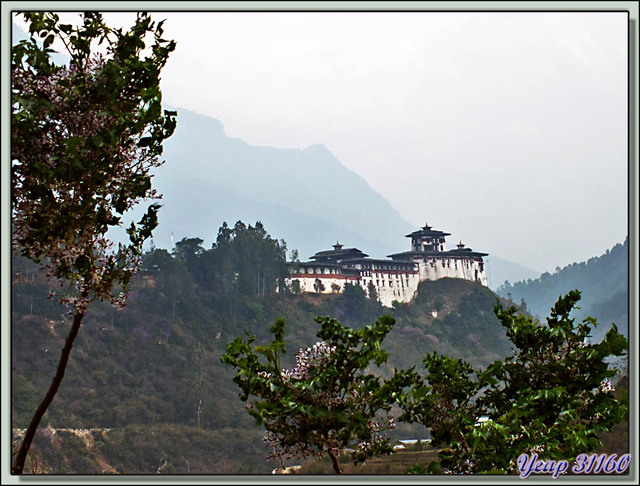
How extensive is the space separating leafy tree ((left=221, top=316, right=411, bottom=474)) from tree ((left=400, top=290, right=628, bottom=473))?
0.30 meters

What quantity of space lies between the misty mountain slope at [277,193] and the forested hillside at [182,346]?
5708cm

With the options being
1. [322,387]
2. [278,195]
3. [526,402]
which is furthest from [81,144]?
[278,195]

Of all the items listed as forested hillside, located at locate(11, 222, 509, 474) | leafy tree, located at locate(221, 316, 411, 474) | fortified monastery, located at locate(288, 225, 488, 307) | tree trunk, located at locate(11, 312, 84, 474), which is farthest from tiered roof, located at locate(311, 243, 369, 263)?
leafy tree, located at locate(221, 316, 411, 474)

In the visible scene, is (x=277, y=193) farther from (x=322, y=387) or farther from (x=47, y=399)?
(x=322, y=387)

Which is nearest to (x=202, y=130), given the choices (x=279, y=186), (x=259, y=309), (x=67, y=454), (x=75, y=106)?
(x=279, y=186)

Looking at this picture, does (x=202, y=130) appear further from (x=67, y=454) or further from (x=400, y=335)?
(x=67, y=454)

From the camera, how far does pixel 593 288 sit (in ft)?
165

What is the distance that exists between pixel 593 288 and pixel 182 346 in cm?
3140

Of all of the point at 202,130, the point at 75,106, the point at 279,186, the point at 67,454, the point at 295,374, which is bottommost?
the point at 67,454

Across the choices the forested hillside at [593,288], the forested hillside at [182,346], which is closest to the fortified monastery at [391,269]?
the forested hillside at [182,346]

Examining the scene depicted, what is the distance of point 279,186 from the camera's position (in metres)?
105

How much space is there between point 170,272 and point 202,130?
261ft

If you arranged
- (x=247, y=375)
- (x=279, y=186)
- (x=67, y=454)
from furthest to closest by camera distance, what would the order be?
1. (x=279, y=186)
2. (x=67, y=454)
3. (x=247, y=375)

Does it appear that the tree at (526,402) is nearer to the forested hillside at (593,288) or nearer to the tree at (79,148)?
the tree at (79,148)
